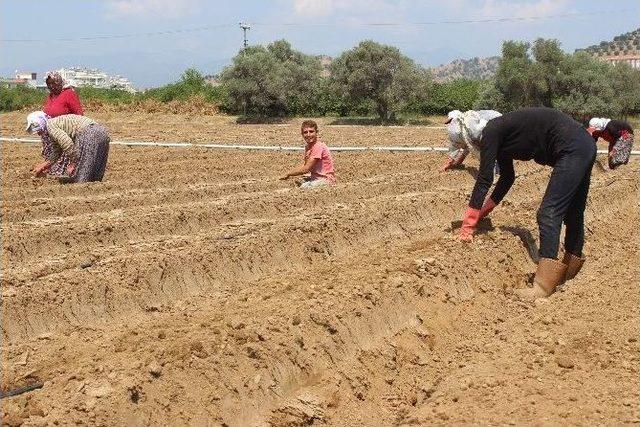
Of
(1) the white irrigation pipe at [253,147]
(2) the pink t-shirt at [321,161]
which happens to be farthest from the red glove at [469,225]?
(1) the white irrigation pipe at [253,147]

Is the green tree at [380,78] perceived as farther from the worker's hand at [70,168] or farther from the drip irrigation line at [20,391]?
the drip irrigation line at [20,391]

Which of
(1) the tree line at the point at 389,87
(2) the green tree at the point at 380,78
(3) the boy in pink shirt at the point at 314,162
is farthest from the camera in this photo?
(2) the green tree at the point at 380,78

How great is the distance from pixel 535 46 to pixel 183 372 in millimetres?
25214

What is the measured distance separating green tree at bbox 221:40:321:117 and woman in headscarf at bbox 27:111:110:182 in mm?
20350

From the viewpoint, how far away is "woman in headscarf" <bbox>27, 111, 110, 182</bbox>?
9375mm

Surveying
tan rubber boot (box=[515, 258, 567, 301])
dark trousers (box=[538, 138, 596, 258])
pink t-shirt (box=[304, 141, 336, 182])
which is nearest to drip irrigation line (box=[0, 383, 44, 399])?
tan rubber boot (box=[515, 258, 567, 301])

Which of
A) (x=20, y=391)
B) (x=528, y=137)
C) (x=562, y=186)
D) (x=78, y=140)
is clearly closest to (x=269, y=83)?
(x=78, y=140)

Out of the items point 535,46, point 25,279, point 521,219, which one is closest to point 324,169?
point 521,219

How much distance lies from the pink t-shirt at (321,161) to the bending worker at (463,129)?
1.69 meters

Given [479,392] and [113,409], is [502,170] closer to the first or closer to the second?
[479,392]

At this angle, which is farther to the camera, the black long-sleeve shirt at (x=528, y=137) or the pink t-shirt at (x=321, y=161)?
the pink t-shirt at (x=321, y=161)

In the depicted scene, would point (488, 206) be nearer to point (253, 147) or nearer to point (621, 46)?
point (253, 147)

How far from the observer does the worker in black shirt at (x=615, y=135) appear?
9688 millimetres

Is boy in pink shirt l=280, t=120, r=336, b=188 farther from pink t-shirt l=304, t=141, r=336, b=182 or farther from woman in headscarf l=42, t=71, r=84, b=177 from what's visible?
woman in headscarf l=42, t=71, r=84, b=177
